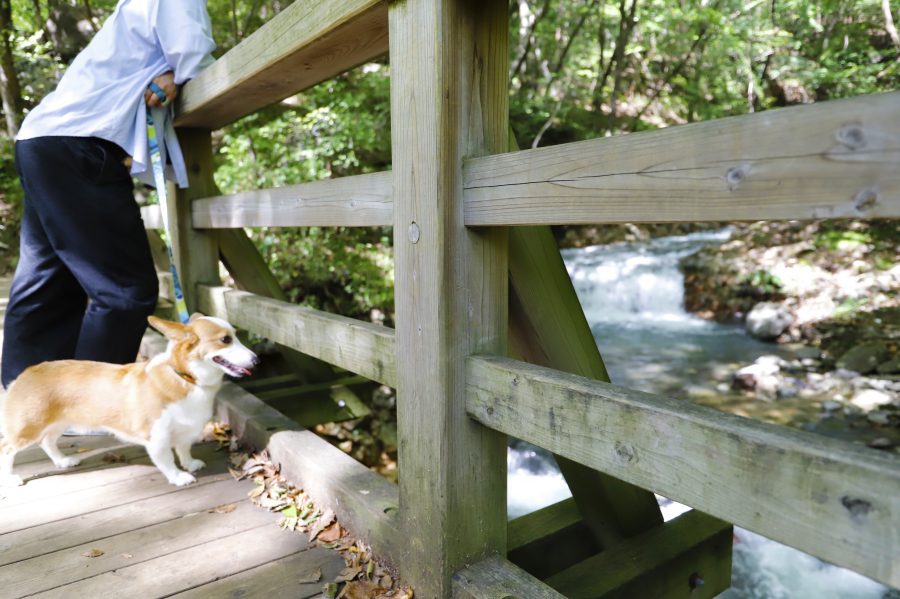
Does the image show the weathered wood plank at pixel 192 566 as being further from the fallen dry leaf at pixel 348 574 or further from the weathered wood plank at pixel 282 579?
the fallen dry leaf at pixel 348 574

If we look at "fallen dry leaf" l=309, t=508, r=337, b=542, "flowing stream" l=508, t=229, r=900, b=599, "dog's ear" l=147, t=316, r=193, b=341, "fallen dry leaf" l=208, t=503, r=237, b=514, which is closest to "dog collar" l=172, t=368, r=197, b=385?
"dog's ear" l=147, t=316, r=193, b=341

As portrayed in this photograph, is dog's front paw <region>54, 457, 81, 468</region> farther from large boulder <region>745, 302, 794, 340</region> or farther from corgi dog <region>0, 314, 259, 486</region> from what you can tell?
large boulder <region>745, 302, 794, 340</region>

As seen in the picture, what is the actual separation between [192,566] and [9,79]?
8930 millimetres

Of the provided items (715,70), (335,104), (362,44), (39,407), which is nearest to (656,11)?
(715,70)

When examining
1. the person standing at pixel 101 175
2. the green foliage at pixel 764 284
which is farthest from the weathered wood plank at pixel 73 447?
the green foliage at pixel 764 284

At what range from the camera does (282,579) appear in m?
1.76

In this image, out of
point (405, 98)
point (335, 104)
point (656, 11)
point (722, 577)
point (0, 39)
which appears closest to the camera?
point (405, 98)

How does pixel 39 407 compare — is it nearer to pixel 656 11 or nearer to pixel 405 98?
pixel 405 98

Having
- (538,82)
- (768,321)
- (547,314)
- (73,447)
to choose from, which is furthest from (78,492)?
(538,82)

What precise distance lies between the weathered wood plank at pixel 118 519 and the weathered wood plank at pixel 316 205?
3.40 feet

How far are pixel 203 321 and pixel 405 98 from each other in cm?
126

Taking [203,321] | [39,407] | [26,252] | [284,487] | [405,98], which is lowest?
[284,487]

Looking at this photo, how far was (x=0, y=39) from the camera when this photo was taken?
25.4 ft

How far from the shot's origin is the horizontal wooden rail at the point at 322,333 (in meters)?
1.82
